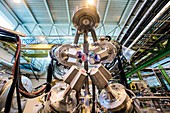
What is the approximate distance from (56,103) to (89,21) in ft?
2.28

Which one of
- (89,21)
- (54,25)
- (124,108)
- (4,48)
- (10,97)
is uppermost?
(54,25)

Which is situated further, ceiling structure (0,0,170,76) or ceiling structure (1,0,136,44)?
ceiling structure (1,0,136,44)

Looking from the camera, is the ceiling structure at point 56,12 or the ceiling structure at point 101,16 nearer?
the ceiling structure at point 101,16

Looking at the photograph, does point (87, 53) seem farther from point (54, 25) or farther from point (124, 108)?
point (54, 25)

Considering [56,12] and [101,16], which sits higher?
[56,12]

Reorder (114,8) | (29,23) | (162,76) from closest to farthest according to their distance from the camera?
(162,76)
(114,8)
(29,23)

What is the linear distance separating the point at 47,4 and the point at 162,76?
13.3 ft

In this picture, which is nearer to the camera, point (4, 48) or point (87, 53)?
point (87, 53)

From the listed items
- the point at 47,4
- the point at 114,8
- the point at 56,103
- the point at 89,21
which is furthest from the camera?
the point at 114,8

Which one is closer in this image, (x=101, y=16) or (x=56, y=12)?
(x=56, y=12)

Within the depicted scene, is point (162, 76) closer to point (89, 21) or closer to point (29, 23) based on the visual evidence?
point (89, 21)

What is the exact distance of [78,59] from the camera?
845mm

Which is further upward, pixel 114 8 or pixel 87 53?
pixel 114 8

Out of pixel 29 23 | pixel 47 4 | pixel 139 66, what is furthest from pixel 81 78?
pixel 29 23
